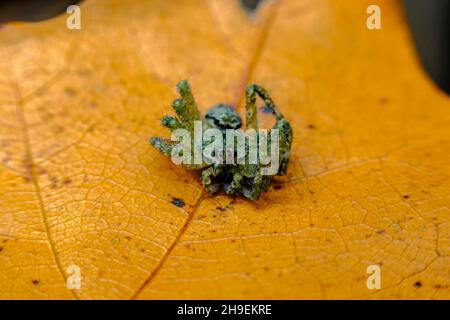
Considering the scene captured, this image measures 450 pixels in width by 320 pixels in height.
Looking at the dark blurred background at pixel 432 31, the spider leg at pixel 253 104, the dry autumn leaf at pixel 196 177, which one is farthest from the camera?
the dark blurred background at pixel 432 31

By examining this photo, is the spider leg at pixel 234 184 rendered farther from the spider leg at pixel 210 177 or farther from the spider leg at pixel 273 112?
the spider leg at pixel 273 112

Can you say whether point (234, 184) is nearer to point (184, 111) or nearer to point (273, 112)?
point (184, 111)

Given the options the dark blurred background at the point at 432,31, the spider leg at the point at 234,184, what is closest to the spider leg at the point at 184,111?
the spider leg at the point at 234,184

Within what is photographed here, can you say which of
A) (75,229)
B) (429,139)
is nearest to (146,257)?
(75,229)

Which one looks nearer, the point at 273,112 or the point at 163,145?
the point at 163,145

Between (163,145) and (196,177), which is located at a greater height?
(163,145)

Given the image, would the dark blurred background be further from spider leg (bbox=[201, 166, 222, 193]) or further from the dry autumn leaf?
spider leg (bbox=[201, 166, 222, 193])

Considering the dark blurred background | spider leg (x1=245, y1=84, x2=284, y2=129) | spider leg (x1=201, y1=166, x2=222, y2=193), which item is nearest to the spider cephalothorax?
spider leg (x1=201, y1=166, x2=222, y2=193)

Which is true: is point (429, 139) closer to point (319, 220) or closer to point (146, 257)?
point (319, 220)

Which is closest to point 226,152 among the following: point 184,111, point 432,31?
point 184,111
